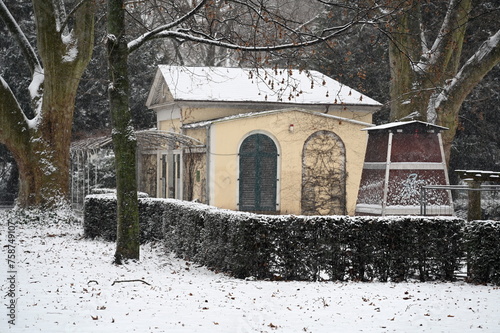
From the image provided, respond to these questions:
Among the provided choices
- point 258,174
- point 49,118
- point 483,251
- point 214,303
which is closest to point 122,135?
point 214,303

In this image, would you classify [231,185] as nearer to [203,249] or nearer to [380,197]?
[380,197]

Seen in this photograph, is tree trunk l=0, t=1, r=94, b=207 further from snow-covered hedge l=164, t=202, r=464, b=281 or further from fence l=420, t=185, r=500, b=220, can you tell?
fence l=420, t=185, r=500, b=220

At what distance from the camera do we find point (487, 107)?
29.5m

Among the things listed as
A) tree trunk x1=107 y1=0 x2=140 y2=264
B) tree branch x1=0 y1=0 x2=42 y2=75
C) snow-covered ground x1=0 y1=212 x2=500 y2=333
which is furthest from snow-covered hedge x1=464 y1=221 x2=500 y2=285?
tree branch x1=0 y1=0 x2=42 y2=75

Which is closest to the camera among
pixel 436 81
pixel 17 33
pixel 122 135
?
pixel 122 135

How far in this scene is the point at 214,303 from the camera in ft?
29.6

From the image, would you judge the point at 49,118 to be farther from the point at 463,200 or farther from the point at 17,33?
the point at 463,200

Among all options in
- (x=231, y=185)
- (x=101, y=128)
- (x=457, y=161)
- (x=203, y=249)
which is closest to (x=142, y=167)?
(x=101, y=128)

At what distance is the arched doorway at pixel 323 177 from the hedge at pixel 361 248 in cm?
1312

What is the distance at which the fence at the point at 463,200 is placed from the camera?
39.1 ft

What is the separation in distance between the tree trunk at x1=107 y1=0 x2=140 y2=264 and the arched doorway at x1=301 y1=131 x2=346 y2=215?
1254cm

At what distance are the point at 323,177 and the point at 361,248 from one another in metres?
13.4

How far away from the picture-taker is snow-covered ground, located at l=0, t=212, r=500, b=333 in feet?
25.7

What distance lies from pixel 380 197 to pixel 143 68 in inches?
807
